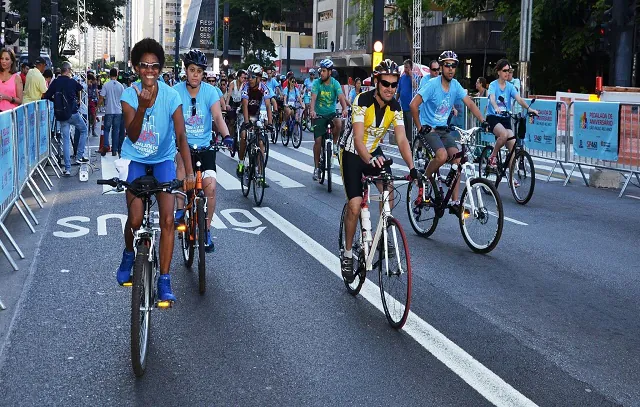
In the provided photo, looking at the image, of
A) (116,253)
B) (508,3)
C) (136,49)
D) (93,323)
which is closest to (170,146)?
(136,49)

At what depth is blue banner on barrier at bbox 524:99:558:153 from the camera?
16.8 metres

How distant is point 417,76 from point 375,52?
1.33 metres

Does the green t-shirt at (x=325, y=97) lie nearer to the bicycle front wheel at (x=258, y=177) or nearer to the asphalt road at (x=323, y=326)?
the bicycle front wheel at (x=258, y=177)

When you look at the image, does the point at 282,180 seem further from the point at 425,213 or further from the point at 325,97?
the point at 425,213

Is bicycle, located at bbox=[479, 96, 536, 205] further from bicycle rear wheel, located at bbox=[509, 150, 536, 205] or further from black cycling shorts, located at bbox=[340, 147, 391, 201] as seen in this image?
black cycling shorts, located at bbox=[340, 147, 391, 201]

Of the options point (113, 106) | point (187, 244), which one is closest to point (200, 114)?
point (187, 244)

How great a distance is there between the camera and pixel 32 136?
1396cm

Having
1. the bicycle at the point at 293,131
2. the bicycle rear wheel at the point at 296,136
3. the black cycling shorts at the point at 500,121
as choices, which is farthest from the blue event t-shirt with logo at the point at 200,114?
the bicycle rear wheel at the point at 296,136

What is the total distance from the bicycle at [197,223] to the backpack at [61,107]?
348 inches

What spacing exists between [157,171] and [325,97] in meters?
9.07

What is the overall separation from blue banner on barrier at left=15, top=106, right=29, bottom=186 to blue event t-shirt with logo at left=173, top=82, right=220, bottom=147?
10.9 ft

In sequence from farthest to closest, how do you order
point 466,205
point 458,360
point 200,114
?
point 466,205
point 200,114
point 458,360

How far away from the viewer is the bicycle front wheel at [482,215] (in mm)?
9297

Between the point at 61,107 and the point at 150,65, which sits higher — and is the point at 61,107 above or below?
below
